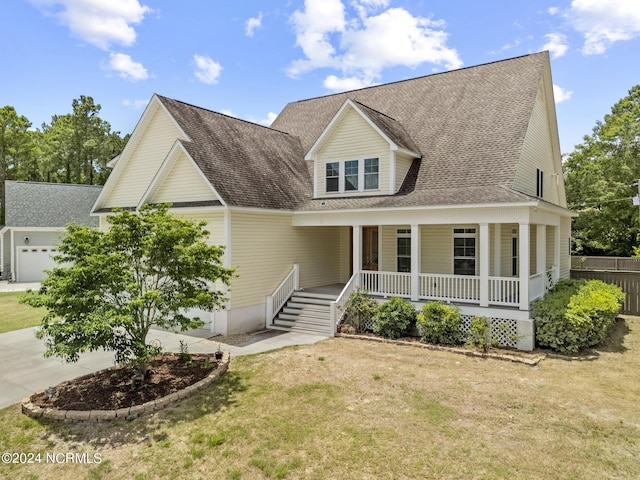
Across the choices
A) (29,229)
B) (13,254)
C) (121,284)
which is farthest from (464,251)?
(13,254)

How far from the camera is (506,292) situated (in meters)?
11.9

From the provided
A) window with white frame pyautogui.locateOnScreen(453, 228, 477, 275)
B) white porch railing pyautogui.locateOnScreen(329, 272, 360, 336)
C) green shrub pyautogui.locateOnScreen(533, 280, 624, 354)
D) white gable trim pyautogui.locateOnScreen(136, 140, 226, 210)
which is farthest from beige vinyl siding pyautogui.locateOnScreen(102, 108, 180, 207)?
green shrub pyautogui.locateOnScreen(533, 280, 624, 354)

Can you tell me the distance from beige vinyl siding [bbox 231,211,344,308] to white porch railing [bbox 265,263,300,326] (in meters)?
0.24

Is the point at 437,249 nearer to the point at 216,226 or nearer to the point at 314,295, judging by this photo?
the point at 314,295

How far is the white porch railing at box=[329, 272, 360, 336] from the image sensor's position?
12.8 m

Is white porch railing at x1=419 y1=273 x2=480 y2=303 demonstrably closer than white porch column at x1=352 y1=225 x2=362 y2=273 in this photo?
Yes

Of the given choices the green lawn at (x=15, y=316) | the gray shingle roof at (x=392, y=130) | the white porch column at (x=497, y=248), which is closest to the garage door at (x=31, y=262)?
the green lawn at (x=15, y=316)

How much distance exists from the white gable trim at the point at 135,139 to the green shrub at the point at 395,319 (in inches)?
361

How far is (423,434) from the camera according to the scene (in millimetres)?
6277

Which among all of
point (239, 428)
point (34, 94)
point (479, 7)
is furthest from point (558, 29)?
point (34, 94)

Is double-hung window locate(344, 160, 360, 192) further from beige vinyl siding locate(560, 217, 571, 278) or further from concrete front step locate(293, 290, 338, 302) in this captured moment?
beige vinyl siding locate(560, 217, 571, 278)

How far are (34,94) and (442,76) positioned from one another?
2525 centimetres

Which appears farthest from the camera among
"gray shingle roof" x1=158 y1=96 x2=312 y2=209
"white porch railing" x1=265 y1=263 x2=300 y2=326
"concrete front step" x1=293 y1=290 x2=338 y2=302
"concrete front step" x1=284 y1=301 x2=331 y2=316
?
"concrete front step" x1=293 y1=290 x2=338 y2=302

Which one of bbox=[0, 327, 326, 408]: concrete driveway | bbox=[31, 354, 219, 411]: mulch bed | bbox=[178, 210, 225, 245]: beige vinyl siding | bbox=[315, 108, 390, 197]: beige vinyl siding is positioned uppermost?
bbox=[315, 108, 390, 197]: beige vinyl siding
